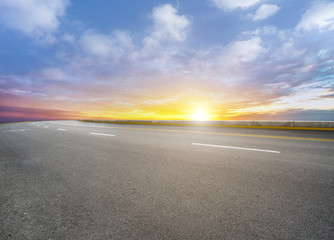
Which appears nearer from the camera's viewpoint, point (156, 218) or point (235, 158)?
point (156, 218)

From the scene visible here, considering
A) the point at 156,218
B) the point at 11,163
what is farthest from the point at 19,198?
the point at 11,163

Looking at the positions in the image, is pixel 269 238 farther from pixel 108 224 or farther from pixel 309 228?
pixel 108 224

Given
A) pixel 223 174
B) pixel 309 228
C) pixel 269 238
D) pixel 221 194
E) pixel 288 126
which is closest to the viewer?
pixel 269 238

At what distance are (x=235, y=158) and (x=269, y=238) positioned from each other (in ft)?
8.87

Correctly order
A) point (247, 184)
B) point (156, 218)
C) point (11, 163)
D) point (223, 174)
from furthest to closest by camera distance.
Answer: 1. point (11, 163)
2. point (223, 174)
3. point (247, 184)
4. point (156, 218)

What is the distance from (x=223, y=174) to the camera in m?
3.08

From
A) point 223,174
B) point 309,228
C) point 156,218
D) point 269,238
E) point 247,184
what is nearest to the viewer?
point 269,238

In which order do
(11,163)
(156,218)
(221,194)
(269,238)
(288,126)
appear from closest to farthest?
(269,238), (156,218), (221,194), (11,163), (288,126)

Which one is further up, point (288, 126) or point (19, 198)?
point (288, 126)

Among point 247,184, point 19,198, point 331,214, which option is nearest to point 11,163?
point 19,198

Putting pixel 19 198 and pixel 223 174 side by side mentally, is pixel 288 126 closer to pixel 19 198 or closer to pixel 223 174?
pixel 223 174

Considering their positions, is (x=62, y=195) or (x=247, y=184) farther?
(x=247, y=184)

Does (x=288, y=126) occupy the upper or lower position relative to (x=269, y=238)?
upper

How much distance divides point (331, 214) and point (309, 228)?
48 centimetres
